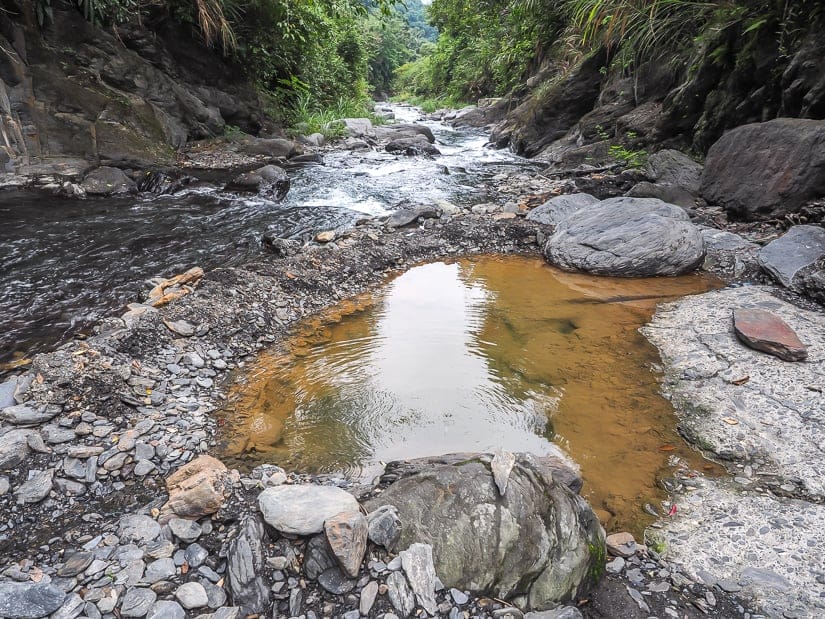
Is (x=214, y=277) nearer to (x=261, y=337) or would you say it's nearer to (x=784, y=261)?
(x=261, y=337)

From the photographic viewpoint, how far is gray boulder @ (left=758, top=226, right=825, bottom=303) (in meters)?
3.85

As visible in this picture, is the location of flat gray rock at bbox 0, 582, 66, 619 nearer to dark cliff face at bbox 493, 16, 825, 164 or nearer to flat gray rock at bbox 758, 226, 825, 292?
flat gray rock at bbox 758, 226, 825, 292

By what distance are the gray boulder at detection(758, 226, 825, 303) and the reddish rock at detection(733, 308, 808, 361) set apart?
0.62 meters

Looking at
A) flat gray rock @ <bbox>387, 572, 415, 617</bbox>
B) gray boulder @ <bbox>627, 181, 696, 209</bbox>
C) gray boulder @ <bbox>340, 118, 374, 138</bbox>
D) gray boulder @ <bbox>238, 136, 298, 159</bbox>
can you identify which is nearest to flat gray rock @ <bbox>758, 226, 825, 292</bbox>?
gray boulder @ <bbox>627, 181, 696, 209</bbox>

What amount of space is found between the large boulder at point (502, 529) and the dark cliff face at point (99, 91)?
799cm

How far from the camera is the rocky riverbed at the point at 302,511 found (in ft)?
5.48

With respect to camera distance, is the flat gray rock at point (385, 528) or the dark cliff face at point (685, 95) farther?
the dark cliff face at point (685, 95)

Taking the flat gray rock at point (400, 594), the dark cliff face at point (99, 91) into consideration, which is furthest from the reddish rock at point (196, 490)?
the dark cliff face at point (99, 91)

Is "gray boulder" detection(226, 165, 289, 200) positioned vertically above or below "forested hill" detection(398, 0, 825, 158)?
below

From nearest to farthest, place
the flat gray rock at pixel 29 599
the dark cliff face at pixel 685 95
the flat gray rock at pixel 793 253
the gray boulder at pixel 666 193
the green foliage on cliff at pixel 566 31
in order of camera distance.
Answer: the flat gray rock at pixel 29 599
the flat gray rock at pixel 793 253
the dark cliff face at pixel 685 95
the gray boulder at pixel 666 193
the green foliage on cliff at pixel 566 31

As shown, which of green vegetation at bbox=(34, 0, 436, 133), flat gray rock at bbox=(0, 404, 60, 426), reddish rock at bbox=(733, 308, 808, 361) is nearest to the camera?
flat gray rock at bbox=(0, 404, 60, 426)

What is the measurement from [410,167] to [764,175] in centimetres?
648

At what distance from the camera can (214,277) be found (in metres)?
4.37

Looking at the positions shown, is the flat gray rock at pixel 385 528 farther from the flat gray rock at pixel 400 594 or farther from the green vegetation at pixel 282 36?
the green vegetation at pixel 282 36
